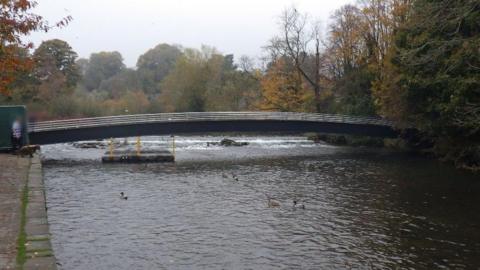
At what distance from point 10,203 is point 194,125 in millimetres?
27595

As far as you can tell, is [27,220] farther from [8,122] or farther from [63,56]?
[63,56]

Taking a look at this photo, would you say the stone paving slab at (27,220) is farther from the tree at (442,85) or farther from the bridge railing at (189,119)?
the tree at (442,85)

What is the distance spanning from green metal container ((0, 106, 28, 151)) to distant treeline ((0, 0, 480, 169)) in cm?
326

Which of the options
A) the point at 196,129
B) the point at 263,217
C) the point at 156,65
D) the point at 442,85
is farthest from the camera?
the point at 156,65

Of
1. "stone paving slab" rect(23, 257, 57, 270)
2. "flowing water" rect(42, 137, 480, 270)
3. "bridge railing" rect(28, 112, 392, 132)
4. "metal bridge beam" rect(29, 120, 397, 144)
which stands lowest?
"flowing water" rect(42, 137, 480, 270)

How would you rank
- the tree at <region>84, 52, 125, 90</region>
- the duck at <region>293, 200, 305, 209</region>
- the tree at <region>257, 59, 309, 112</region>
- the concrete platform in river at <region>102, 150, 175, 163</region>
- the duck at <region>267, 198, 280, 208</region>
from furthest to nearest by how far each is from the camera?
the tree at <region>84, 52, 125, 90</region>, the tree at <region>257, 59, 309, 112</region>, the concrete platform in river at <region>102, 150, 175, 163</region>, the duck at <region>267, 198, 280, 208</region>, the duck at <region>293, 200, 305, 209</region>

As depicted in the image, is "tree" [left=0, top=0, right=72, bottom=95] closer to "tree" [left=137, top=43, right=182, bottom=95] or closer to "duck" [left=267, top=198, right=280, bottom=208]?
"duck" [left=267, top=198, right=280, bottom=208]

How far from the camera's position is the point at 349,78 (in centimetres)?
5484

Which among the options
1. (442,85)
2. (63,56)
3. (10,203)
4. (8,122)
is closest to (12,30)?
(10,203)

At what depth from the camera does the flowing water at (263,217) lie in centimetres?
1379

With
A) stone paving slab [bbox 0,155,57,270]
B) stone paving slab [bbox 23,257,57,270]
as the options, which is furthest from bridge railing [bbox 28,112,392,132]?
stone paving slab [bbox 23,257,57,270]

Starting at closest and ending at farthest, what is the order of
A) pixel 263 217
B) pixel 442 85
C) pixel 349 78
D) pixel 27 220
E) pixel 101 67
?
pixel 27 220
pixel 263 217
pixel 442 85
pixel 349 78
pixel 101 67

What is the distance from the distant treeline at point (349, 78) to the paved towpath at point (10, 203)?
142 inches

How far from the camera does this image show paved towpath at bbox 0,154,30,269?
10805mm
